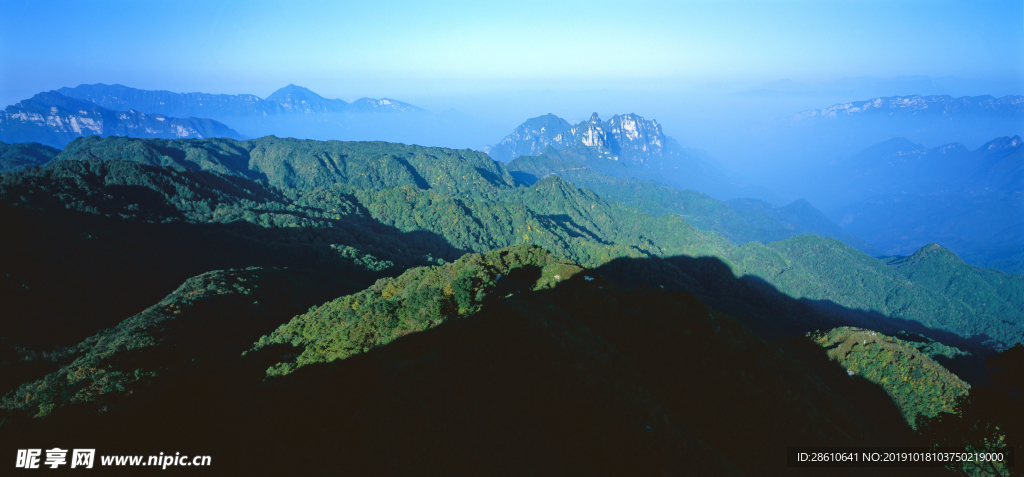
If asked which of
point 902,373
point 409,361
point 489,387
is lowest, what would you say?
point 902,373

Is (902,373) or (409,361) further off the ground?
(409,361)

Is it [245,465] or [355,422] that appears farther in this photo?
[355,422]

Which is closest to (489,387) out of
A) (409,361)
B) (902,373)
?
(409,361)

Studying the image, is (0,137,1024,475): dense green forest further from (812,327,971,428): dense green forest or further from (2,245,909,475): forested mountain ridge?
(812,327,971,428): dense green forest

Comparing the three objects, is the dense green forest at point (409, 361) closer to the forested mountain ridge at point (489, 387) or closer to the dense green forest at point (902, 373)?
the forested mountain ridge at point (489, 387)

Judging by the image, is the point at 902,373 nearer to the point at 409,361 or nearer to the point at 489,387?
the point at 489,387

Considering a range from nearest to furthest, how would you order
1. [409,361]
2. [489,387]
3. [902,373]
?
[489,387]
[409,361]
[902,373]

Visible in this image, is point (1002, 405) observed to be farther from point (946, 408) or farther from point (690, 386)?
point (946, 408)

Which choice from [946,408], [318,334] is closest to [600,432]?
[318,334]

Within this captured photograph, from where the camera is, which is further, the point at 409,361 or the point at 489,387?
the point at 409,361

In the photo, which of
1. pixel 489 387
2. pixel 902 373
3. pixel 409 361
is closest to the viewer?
pixel 489 387

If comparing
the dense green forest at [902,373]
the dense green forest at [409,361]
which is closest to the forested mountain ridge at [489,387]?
the dense green forest at [409,361]
